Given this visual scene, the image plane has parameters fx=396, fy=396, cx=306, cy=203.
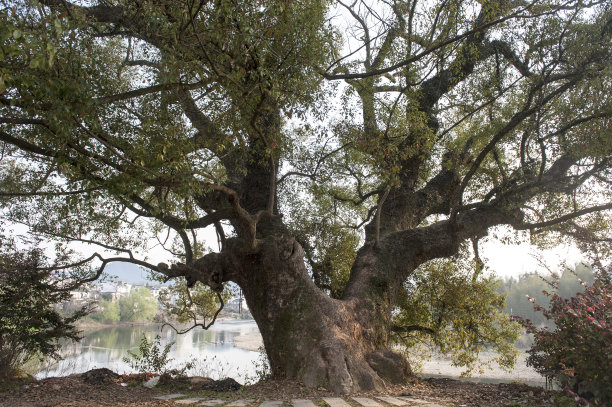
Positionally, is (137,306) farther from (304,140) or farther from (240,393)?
(240,393)

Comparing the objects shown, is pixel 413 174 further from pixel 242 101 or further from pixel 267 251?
pixel 242 101

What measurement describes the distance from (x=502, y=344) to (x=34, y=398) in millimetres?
9440

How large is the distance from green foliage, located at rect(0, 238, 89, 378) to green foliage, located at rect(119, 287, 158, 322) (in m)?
30.8

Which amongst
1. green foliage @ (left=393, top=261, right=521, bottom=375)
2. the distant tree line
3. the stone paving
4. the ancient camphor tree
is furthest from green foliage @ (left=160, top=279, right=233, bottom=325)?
the distant tree line

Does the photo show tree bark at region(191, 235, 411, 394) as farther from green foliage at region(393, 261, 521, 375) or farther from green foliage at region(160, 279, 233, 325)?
green foliage at region(160, 279, 233, 325)

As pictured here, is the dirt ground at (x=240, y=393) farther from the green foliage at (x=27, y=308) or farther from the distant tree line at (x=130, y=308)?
the distant tree line at (x=130, y=308)

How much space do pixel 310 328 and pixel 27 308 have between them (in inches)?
210

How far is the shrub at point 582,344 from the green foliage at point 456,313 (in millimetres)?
4254

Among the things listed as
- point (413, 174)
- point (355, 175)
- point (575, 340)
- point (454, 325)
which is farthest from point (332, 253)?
point (575, 340)

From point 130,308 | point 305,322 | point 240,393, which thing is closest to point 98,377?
point 240,393

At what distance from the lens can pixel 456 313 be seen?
30.6 ft

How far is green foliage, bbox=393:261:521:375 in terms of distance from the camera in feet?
30.5

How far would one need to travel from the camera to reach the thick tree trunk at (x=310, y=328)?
18.8 feet

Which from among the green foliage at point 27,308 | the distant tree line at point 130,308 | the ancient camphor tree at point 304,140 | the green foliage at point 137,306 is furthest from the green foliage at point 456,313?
the green foliage at point 137,306
